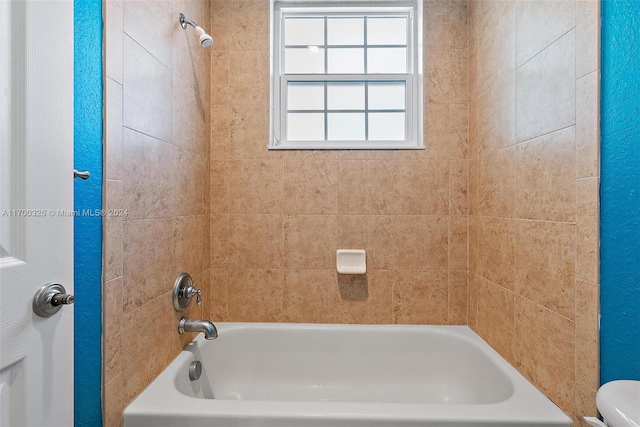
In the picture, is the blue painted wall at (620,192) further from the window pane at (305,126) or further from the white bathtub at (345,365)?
the window pane at (305,126)

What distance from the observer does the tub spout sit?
1.57 m

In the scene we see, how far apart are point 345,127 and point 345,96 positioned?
19 cm

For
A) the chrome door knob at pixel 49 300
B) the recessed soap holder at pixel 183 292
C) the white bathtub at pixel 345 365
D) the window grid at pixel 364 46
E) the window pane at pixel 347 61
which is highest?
the window grid at pixel 364 46

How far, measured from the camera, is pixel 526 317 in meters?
1.41

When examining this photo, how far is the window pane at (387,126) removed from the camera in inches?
84.4

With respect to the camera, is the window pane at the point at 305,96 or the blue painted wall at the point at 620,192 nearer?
the blue painted wall at the point at 620,192

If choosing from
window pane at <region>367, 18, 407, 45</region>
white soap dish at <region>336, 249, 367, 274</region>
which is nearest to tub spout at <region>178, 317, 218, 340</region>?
white soap dish at <region>336, 249, 367, 274</region>

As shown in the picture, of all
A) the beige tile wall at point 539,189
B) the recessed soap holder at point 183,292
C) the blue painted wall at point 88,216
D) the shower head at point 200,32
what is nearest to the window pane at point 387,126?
the beige tile wall at point 539,189

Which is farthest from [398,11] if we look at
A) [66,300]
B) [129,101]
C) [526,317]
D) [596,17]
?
[66,300]

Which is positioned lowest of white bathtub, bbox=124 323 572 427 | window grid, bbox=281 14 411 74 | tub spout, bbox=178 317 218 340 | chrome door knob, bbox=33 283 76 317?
white bathtub, bbox=124 323 572 427

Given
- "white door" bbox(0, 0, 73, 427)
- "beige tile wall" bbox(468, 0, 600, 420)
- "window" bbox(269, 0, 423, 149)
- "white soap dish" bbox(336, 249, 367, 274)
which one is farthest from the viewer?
"window" bbox(269, 0, 423, 149)

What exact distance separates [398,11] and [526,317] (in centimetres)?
182

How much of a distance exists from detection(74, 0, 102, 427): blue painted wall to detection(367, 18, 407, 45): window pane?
1.55 metres

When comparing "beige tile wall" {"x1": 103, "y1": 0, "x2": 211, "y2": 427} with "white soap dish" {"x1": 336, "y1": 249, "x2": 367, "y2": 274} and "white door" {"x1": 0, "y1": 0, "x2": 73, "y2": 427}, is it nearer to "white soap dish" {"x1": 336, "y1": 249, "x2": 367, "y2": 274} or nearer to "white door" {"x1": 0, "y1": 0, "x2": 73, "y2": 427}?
"white door" {"x1": 0, "y1": 0, "x2": 73, "y2": 427}
